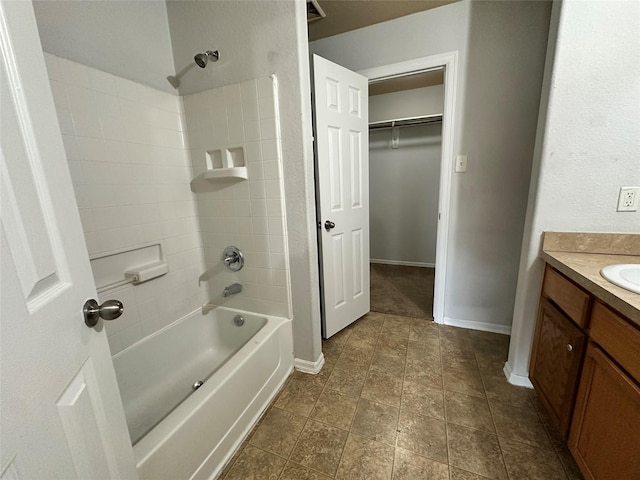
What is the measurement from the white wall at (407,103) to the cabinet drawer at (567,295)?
241 centimetres

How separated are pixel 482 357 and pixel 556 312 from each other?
0.74 m

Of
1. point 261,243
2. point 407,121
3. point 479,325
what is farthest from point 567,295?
point 407,121

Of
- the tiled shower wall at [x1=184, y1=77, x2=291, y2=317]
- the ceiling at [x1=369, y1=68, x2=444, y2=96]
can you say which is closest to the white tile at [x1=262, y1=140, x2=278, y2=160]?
the tiled shower wall at [x1=184, y1=77, x2=291, y2=317]

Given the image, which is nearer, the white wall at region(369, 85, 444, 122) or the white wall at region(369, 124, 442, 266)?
the white wall at region(369, 85, 444, 122)

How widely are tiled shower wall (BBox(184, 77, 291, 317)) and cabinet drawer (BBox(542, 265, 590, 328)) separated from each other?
1356mm

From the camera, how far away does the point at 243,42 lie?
144cm

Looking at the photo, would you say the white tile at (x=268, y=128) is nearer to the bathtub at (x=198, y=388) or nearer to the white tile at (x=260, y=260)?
the white tile at (x=260, y=260)

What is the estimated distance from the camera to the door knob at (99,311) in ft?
1.92

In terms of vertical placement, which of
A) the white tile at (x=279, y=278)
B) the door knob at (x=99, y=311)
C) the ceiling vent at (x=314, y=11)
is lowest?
the white tile at (x=279, y=278)

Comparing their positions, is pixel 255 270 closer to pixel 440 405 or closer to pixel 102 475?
pixel 102 475

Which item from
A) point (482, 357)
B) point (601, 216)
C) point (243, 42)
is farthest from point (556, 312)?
point (243, 42)

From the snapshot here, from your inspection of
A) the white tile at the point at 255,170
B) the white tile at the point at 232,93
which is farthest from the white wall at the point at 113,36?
the white tile at the point at 255,170

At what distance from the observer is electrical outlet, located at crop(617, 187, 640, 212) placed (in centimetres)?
120

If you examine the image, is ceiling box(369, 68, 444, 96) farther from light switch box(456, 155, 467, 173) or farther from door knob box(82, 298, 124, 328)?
door knob box(82, 298, 124, 328)
